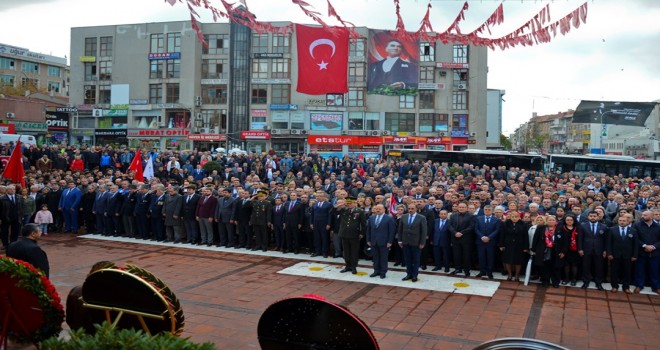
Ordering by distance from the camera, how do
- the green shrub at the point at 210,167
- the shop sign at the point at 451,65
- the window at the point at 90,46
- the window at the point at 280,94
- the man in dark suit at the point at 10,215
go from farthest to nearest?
the window at the point at 90,46, the window at the point at 280,94, the shop sign at the point at 451,65, the green shrub at the point at 210,167, the man in dark suit at the point at 10,215

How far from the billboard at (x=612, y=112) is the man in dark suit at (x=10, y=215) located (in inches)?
1489

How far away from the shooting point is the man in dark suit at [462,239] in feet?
36.6

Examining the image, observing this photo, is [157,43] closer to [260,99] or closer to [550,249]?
[260,99]

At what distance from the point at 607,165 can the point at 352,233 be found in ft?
80.6

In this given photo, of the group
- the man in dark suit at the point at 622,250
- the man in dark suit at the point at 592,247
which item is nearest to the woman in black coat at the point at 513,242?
the man in dark suit at the point at 592,247

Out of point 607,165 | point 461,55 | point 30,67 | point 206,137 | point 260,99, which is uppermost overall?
point 30,67

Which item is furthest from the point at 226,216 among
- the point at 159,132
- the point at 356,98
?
the point at 159,132

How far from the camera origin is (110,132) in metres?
56.9

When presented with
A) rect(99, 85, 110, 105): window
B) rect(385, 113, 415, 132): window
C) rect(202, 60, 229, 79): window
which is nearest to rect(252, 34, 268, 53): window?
rect(202, 60, 229, 79): window

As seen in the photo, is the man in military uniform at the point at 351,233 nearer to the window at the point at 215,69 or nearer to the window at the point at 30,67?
the window at the point at 215,69

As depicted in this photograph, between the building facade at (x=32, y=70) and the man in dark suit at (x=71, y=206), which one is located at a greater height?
the building facade at (x=32, y=70)

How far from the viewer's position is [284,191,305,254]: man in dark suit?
13.5 metres

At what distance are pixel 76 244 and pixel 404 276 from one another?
957 cm

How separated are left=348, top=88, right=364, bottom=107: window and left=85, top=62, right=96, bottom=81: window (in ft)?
95.9
